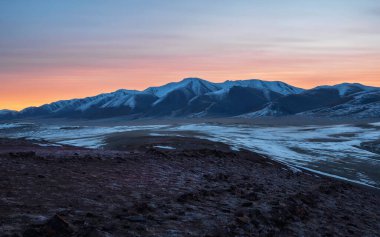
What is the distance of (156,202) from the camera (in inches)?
472

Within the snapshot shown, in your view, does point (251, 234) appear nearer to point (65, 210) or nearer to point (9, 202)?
point (65, 210)

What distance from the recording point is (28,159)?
17422 mm

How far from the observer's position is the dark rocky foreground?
9086 mm

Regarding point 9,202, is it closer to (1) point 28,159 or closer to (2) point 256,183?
(1) point 28,159

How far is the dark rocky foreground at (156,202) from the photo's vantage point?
9.09 meters

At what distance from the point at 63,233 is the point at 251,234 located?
4448mm

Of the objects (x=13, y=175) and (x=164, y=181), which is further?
(x=164, y=181)

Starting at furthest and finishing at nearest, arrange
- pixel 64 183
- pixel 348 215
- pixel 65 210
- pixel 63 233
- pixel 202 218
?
pixel 348 215 → pixel 64 183 → pixel 202 218 → pixel 65 210 → pixel 63 233

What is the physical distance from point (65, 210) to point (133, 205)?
78.2 inches

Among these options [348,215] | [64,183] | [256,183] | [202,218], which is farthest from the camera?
[256,183]

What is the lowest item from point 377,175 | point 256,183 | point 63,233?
point 377,175

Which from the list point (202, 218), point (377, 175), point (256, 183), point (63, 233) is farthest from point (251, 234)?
point (377, 175)

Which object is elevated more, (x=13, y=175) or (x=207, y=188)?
(x=13, y=175)

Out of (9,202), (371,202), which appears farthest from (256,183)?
(9,202)
